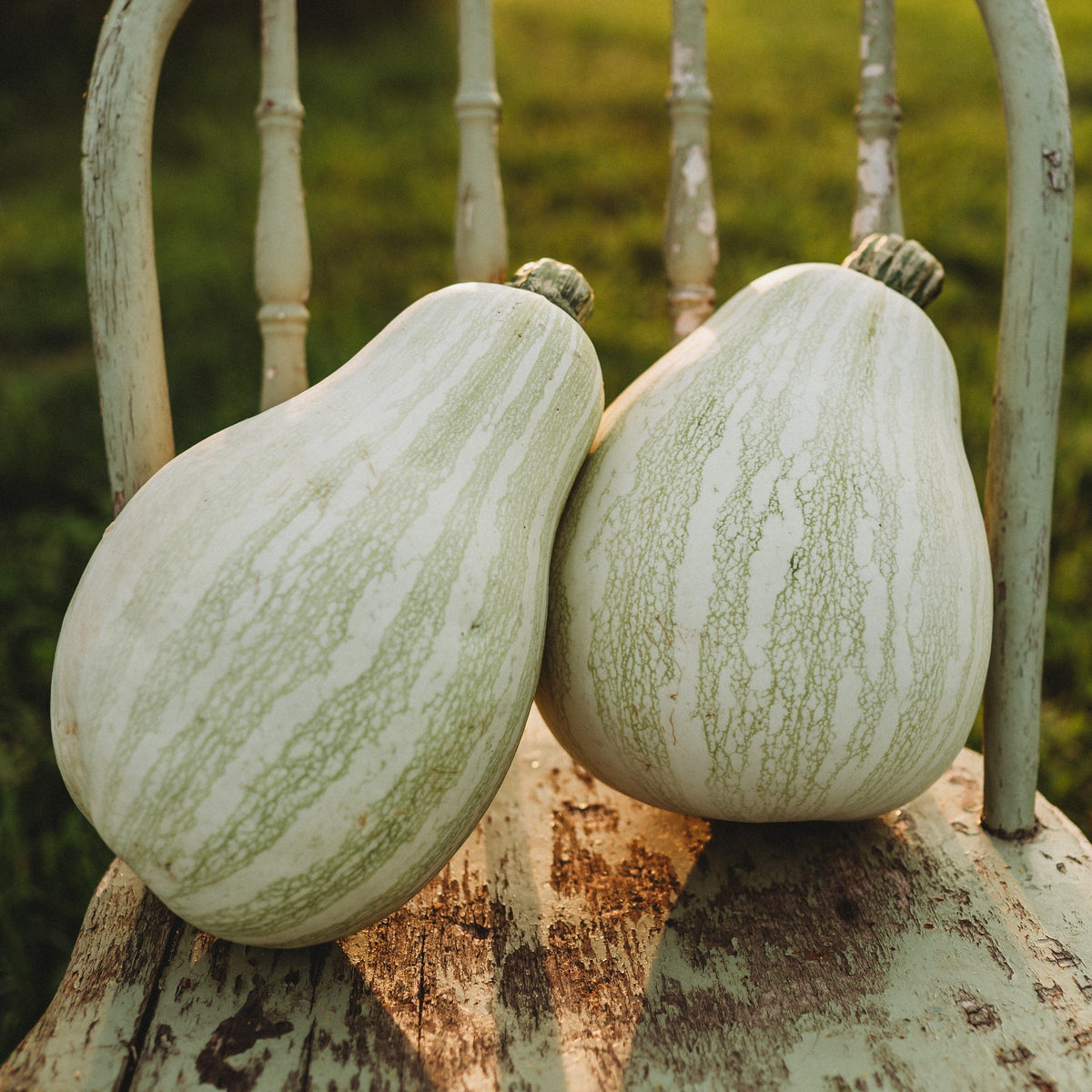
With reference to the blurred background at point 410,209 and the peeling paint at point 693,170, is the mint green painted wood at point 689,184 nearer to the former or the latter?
the peeling paint at point 693,170

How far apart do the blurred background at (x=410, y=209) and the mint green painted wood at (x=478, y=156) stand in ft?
3.78

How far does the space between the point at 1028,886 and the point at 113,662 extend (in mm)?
907

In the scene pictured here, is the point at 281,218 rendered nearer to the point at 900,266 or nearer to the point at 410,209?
the point at 900,266

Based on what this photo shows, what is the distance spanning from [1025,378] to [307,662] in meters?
0.79

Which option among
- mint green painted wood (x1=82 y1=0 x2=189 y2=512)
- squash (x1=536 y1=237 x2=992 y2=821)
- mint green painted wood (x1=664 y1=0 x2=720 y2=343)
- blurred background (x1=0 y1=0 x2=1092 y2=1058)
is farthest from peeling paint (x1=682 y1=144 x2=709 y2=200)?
blurred background (x1=0 y1=0 x2=1092 y2=1058)

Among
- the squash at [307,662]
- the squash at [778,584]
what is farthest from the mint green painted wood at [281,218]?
the squash at [778,584]

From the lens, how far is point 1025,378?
107cm

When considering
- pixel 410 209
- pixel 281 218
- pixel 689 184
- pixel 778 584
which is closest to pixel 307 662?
pixel 778 584

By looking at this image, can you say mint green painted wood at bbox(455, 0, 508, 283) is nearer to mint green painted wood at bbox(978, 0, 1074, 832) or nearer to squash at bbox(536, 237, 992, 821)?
squash at bbox(536, 237, 992, 821)

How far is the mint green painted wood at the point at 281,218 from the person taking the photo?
3.90ft

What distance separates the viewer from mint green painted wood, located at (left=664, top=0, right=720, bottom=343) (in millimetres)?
1307

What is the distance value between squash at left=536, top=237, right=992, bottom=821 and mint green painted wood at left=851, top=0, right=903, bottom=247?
0.30 m

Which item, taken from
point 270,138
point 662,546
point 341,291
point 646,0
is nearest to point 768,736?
point 662,546

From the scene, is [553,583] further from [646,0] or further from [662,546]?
[646,0]
